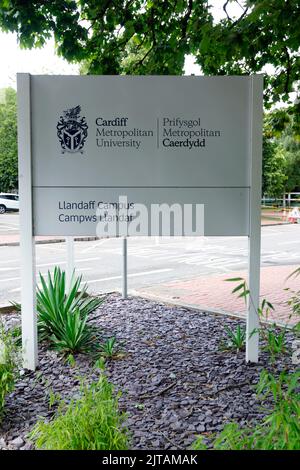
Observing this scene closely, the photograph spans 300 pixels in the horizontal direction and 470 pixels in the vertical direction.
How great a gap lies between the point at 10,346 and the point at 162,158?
206 centimetres

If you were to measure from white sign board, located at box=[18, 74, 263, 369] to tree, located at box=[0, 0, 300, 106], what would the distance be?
4.16 ft

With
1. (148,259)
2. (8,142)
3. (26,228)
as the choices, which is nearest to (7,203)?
(8,142)

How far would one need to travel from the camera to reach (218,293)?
7902 millimetres

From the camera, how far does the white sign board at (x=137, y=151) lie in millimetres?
4176

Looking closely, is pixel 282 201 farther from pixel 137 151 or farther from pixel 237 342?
pixel 137 151

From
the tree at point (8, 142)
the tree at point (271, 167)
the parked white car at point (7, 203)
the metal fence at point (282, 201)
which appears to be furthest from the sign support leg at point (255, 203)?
the metal fence at point (282, 201)

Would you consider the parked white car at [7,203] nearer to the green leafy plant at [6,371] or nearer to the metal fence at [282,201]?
the metal fence at [282,201]

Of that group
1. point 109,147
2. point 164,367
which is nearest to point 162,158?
point 109,147

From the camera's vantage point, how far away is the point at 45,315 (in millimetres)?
4695

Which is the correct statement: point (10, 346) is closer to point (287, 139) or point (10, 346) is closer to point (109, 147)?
point (109, 147)

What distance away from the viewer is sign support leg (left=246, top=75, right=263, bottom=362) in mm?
4121

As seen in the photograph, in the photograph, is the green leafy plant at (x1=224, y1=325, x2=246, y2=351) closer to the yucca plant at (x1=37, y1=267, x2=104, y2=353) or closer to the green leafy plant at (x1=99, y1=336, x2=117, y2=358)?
the green leafy plant at (x1=99, y1=336, x2=117, y2=358)

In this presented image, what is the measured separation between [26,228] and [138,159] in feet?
→ 3.89

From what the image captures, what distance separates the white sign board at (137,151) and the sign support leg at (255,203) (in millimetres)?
55
